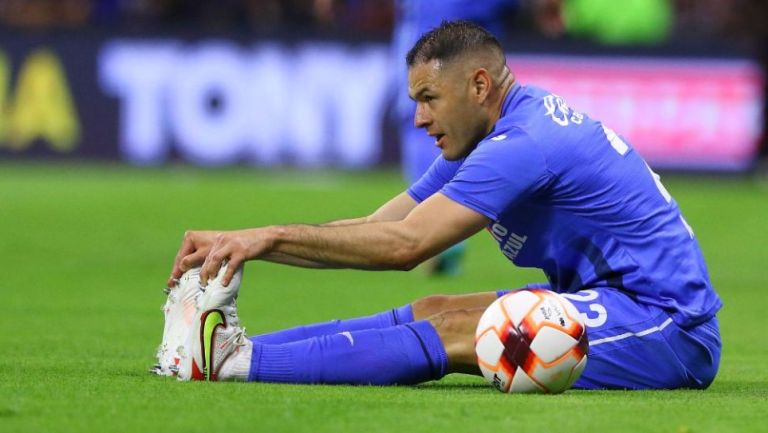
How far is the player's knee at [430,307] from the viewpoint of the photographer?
6.58 metres

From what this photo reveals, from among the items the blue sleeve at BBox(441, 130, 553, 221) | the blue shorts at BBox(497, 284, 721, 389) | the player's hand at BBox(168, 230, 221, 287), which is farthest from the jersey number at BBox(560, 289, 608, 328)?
the player's hand at BBox(168, 230, 221, 287)

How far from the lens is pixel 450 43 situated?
6.12 meters

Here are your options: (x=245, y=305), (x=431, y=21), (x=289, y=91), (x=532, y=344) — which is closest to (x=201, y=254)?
(x=532, y=344)

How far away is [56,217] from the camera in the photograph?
1553 centimetres

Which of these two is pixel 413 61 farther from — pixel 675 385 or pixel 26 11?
pixel 26 11

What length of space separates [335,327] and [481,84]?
1.20 metres

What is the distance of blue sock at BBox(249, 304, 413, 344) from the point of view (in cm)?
651

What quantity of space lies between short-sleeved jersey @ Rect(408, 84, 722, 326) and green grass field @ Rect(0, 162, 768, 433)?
1.51 feet

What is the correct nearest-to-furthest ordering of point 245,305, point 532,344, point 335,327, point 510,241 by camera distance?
1. point 532,344
2. point 510,241
3. point 335,327
4. point 245,305

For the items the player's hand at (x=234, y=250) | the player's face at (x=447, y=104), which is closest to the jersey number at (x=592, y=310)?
the player's face at (x=447, y=104)

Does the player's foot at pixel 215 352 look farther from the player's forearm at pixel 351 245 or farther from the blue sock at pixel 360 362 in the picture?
the player's forearm at pixel 351 245

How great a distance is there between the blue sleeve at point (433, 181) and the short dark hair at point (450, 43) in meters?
0.68

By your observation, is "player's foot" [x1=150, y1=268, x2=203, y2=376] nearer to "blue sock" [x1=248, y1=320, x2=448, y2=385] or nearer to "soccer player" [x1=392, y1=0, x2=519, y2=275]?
"blue sock" [x1=248, y1=320, x2=448, y2=385]

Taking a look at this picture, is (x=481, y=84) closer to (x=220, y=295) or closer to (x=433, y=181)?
(x=433, y=181)
